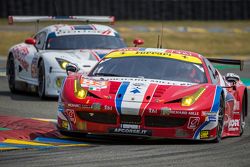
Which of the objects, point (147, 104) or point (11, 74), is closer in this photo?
point (147, 104)

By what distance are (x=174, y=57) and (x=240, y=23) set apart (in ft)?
102

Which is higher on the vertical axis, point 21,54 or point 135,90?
point 135,90

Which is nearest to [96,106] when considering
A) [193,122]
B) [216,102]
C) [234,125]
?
[193,122]

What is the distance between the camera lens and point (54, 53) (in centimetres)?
1561

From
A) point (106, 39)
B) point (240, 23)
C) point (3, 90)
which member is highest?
point (106, 39)

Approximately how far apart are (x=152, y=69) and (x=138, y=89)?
36.8 inches

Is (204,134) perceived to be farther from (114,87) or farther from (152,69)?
(152,69)

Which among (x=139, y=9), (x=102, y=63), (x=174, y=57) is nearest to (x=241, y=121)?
(x=174, y=57)

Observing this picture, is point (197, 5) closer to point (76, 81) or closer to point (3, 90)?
point (3, 90)

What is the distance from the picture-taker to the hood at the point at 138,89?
31.5 feet

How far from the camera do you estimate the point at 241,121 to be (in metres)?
11.2

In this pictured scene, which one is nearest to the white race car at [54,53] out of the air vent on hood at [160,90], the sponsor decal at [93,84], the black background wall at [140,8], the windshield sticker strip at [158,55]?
the windshield sticker strip at [158,55]

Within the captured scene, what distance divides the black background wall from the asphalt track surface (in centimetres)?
2620

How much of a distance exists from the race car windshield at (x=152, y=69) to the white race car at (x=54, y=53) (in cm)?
397
